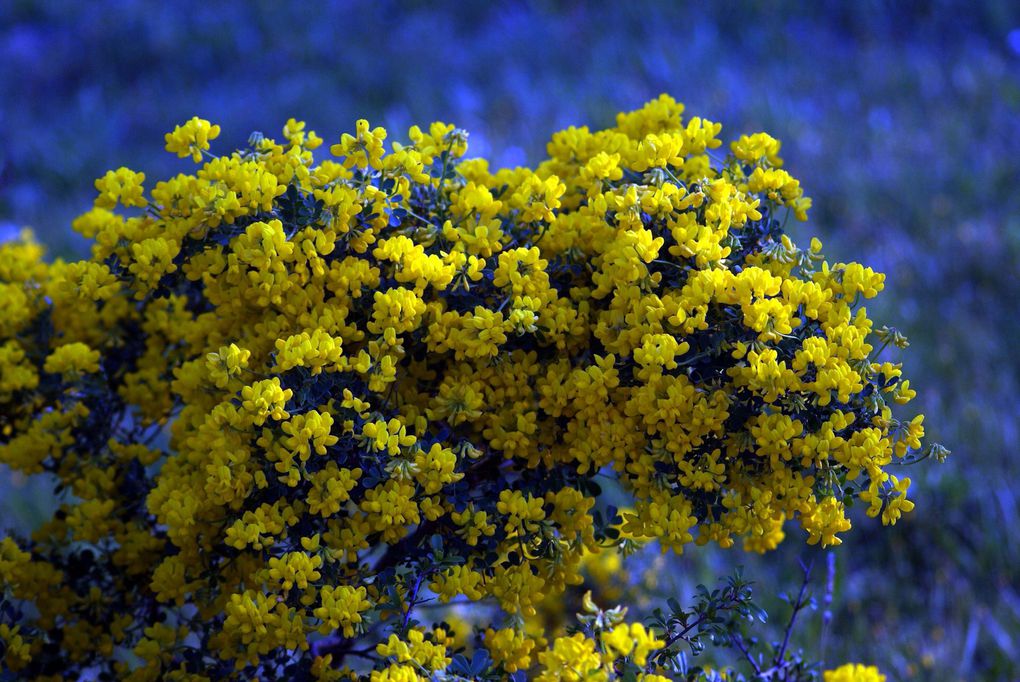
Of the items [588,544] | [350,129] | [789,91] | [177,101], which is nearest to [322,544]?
[588,544]

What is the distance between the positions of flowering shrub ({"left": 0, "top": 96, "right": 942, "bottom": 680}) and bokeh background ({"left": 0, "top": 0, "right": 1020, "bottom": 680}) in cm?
113

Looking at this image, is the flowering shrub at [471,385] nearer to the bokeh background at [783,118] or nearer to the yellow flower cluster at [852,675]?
the yellow flower cluster at [852,675]

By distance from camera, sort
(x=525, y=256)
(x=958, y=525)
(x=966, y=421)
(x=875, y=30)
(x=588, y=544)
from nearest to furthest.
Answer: (x=525, y=256) → (x=588, y=544) → (x=958, y=525) → (x=966, y=421) → (x=875, y=30)

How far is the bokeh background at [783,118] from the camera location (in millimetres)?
3275

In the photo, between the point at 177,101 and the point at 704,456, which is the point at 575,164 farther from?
the point at 177,101

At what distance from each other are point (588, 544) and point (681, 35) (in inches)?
248

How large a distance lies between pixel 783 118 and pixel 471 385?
4599mm

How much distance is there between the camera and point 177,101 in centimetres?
738

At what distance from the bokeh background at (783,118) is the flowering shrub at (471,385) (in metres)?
1.13

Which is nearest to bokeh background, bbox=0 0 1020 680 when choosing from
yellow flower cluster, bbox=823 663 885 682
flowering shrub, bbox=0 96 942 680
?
flowering shrub, bbox=0 96 942 680

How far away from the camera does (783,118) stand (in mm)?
5961

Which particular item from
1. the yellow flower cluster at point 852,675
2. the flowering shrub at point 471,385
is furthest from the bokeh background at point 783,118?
the yellow flower cluster at point 852,675

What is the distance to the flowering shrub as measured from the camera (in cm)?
170

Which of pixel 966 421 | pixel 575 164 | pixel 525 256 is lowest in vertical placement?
pixel 525 256
